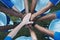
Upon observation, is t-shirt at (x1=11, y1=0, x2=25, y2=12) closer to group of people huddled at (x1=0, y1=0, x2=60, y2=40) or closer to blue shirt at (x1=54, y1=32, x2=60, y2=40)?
group of people huddled at (x1=0, y1=0, x2=60, y2=40)

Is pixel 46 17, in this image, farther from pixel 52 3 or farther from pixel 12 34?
pixel 12 34


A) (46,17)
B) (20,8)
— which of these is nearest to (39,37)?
(20,8)

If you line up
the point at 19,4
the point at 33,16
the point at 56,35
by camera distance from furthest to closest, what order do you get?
the point at 19,4 → the point at 33,16 → the point at 56,35

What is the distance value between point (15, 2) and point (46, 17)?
0.22 m

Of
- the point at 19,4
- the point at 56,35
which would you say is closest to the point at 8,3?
the point at 19,4

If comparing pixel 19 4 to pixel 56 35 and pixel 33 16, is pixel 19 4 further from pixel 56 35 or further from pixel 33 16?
Answer: pixel 56 35

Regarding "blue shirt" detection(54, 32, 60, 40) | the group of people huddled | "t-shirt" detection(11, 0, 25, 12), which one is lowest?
"blue shirt" detection(54, 32, 60, 40)

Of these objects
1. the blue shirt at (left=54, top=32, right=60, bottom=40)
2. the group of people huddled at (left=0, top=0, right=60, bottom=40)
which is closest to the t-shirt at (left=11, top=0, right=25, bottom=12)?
the group of people huddled at (left=0, top=0, right=60, bottom=40)

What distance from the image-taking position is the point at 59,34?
0.77 m

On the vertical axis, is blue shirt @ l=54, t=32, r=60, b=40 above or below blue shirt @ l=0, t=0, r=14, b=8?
below

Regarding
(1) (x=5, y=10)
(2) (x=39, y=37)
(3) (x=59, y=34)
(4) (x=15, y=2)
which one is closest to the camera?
(3) (x=59, y=34)

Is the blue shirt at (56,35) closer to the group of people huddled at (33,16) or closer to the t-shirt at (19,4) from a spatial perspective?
the group of people huddled at (33,16)

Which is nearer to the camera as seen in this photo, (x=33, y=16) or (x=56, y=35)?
(x=56, y=35)

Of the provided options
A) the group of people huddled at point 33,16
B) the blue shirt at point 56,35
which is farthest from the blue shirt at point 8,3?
the blue shirt at point 56,35
